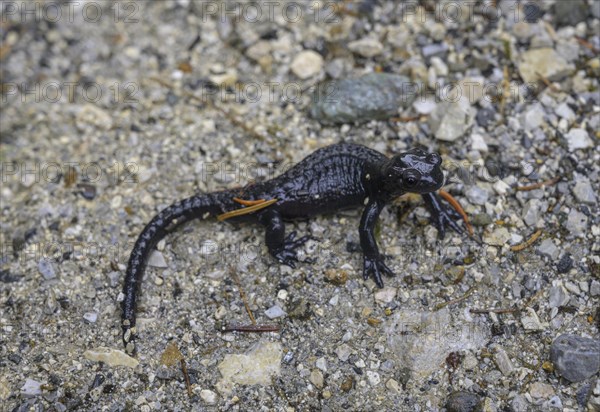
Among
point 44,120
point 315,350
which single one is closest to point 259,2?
point 44,120

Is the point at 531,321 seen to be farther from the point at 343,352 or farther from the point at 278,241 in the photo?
the point at 278,241

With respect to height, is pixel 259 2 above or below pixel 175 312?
above

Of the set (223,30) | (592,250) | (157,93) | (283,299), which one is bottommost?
(283,299)

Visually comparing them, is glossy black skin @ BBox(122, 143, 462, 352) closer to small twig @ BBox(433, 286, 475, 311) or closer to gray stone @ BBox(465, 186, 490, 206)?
gray stone @ BBox(465, 186, 490, 206)

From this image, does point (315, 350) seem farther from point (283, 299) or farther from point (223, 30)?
point (223, 30)

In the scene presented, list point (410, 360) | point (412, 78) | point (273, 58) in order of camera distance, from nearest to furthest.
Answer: point (410, 360), point (412, 78), point (273, 58)

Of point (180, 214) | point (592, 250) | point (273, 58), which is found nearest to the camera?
point (592, 250)

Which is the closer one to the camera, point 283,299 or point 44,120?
point 283,299

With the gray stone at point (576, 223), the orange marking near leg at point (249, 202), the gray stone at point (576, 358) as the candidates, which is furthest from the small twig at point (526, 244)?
the orange marking near leg at point (249, 202)

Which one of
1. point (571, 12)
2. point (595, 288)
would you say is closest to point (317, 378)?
point (595, 288)
